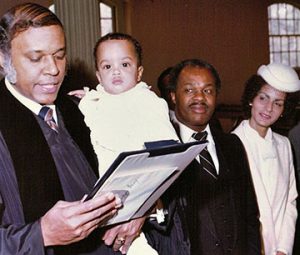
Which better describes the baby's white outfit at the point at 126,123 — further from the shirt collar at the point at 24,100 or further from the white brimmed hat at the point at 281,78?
the white brimmed hat at the point at 281,78

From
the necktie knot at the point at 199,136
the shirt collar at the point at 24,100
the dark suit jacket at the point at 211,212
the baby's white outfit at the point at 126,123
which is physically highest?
the shirt collar at the point at 24,100

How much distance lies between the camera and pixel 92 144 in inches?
86.0

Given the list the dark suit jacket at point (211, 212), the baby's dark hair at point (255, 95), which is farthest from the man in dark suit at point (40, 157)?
the baby's dark hair at point (255, 95)

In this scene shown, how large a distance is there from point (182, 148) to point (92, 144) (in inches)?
23.5

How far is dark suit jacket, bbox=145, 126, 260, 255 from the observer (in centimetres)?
231

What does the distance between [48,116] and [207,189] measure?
3.25 feet

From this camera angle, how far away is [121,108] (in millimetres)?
2207

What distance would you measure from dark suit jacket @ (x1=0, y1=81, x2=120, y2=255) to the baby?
63 mm

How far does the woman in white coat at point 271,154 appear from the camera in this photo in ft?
10.2

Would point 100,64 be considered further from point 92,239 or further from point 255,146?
point 255,146

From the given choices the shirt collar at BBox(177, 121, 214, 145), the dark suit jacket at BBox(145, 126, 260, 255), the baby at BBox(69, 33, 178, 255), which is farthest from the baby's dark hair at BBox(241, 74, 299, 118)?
the baby at BBox(69, 33, 178, 255)

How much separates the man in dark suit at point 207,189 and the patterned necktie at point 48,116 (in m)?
0.65

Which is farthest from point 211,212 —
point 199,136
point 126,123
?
point 126,123

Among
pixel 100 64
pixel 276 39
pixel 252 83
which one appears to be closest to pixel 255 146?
pixel 252 83
